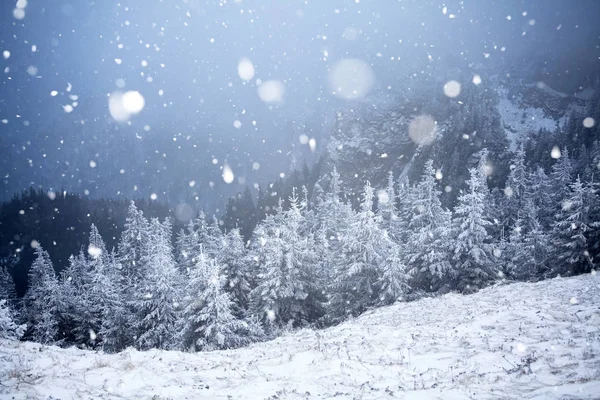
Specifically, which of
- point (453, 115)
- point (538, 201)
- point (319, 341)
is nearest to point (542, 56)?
point (453, 115)

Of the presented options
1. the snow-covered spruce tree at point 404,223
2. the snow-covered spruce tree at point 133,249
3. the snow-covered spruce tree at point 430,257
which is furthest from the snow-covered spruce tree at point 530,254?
the snow-covered spruce tree at point 133,249

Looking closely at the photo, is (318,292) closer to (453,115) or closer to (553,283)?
(553,283)

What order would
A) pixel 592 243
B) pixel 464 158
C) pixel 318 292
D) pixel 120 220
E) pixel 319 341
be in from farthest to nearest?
pixel 120 220, pixel 464 158, pixel 318 292, pixel 592 243, pixel 319 341

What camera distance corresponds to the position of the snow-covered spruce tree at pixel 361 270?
25.6m

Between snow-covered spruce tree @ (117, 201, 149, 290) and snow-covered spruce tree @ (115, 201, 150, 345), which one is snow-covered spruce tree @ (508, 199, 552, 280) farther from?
snow-covered spruce tree @ (117, 201, 149, 290)

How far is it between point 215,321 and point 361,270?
10.6 meters

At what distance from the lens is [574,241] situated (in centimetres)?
→ 2492

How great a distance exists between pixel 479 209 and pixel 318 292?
13.5m

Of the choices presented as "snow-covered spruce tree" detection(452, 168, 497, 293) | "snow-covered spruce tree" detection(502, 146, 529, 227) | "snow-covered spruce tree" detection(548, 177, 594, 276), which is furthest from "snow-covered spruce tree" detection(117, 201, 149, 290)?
"snow-covered spruce tree" detection(502, 146, 529, 227)

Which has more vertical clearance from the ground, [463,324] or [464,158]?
[464,158]

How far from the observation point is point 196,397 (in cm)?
798

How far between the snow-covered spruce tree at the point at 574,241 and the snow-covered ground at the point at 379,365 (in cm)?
1307

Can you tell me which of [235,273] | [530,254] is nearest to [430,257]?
[530,254]

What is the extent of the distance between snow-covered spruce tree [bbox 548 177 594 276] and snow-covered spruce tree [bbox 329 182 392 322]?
39.5ft
